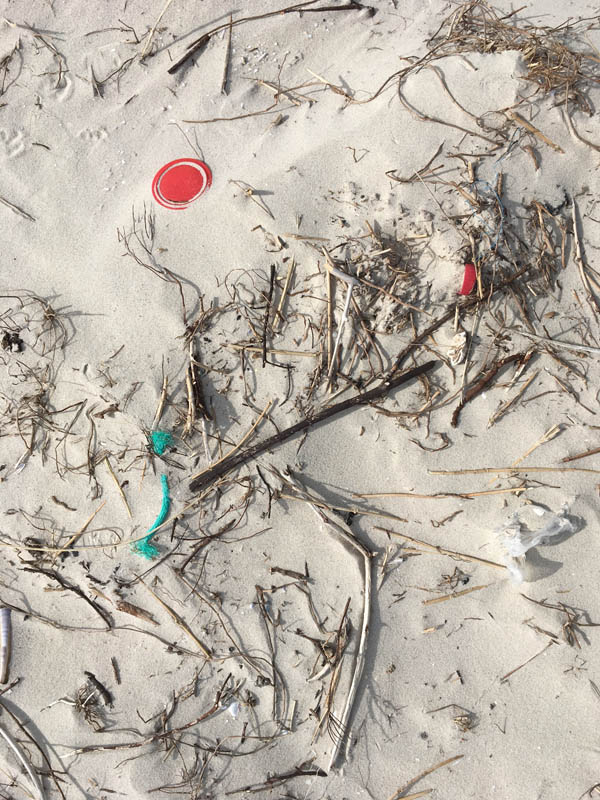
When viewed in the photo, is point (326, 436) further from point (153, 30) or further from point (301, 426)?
point (153, 30)

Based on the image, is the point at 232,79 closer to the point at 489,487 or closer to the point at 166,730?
the point at 489,487

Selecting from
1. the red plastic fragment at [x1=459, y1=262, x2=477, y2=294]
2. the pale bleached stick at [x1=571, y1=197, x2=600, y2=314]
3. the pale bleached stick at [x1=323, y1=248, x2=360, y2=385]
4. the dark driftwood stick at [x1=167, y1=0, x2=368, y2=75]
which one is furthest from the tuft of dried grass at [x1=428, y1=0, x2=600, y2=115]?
the pale bleached stick at [x1=323, y1=248, x2=360, y2=385]

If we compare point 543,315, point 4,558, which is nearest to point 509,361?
point 543,315

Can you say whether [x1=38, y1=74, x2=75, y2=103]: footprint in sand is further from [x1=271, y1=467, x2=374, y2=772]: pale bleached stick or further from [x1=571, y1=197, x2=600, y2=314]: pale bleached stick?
[x1=571, y1=197, x2=600, y2=314]: pale bleached stick

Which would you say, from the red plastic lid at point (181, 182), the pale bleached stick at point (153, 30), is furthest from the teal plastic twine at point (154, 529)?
the pale bleached stick at point (153, 30)

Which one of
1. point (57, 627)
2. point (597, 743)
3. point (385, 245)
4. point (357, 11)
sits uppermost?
point (357, 11)

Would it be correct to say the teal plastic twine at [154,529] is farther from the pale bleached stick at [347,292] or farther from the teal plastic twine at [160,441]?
the pale bleached stick at [347,292]

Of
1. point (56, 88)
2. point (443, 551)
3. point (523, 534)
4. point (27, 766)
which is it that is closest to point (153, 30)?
point (56, 88)
